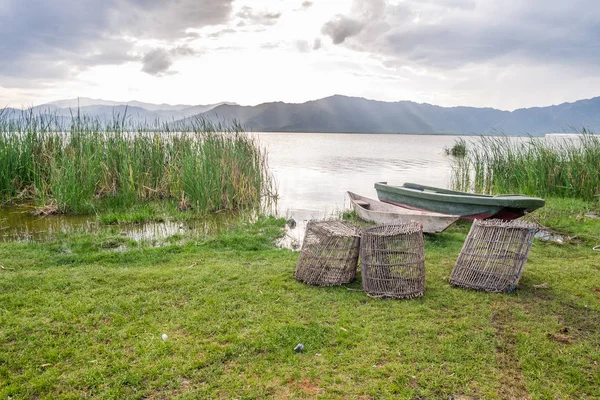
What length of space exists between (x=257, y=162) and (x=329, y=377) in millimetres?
8246

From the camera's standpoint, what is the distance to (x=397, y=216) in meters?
7.07

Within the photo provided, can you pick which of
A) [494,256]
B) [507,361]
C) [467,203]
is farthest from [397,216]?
[507,361]

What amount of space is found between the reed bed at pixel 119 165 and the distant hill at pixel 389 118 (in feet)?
399

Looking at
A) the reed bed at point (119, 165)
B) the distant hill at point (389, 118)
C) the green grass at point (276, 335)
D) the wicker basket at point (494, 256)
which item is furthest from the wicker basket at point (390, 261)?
Result: the distant hill at point (389, 118)

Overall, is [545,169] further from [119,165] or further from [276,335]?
[119,165]

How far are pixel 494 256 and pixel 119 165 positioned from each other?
26.9ft

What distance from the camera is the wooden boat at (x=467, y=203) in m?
6.61

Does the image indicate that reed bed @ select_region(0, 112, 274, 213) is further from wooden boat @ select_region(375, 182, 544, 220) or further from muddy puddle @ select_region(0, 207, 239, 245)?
wooden boat @ select_region(375, 182, 544, 220)

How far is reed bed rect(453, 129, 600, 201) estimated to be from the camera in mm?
9883

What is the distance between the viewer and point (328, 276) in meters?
4.45

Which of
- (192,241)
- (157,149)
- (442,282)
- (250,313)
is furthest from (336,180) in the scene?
(250,313)

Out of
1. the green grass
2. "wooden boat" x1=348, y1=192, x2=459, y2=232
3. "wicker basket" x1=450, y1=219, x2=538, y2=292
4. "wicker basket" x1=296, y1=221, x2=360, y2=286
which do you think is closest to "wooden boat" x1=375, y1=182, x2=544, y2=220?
"wooden boat" x1=348, y1=192, x2=459, y2=232

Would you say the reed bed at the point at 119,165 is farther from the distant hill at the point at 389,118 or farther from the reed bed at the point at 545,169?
the distant hill at the point at 389,118

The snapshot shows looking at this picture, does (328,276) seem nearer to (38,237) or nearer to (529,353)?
(529,353)
